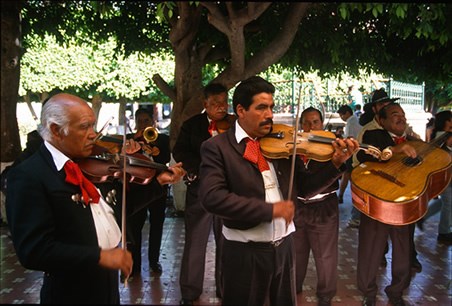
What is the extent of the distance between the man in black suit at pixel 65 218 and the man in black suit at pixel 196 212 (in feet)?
5.94

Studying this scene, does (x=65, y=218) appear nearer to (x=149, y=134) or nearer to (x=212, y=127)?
(x=212, y=127)

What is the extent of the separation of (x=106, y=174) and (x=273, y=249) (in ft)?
3.56

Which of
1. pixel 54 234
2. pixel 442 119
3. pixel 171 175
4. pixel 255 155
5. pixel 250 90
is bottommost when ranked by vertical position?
pixel 54 234

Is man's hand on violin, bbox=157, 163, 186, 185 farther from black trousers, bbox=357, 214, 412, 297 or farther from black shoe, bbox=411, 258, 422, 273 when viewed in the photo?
black shoe, bbox=411, 258, 422, 273

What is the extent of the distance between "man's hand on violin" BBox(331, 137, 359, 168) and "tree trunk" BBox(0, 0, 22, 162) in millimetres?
5014

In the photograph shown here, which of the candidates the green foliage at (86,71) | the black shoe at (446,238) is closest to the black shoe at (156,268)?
the black shoe at (446,238)

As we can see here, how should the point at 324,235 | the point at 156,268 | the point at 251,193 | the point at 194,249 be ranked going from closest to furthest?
the point at 251,193 → the point at 324,235 → the point at 194,249 → the point at 156,268

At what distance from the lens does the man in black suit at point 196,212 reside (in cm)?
413

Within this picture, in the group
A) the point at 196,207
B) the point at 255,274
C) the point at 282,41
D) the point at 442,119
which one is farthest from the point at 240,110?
the point at 442,119

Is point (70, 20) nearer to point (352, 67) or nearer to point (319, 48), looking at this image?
point (319, 48)

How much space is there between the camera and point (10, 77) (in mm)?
6590

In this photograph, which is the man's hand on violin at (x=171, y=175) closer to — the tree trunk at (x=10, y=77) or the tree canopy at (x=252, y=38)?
the tree canopy at (x=252, y=38)

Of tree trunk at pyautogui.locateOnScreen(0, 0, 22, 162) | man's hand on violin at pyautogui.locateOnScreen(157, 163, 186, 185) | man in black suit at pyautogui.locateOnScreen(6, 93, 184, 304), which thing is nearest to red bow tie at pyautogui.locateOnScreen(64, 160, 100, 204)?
man in black suit at pyautogui.locateOnScreen(6, 93, 184, 304)

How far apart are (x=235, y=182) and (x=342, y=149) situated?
767 mm
